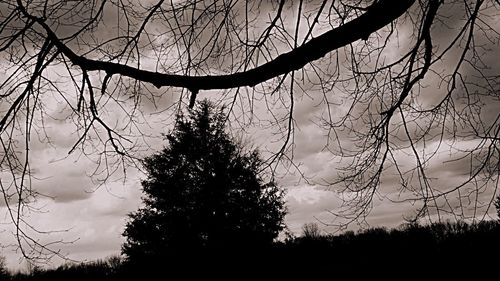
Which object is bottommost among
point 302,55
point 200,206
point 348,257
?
point 348,257

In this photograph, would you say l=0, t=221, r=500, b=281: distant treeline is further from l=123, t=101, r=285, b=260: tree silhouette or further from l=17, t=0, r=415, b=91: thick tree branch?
A: l=17, t=0, r=415, b=91: thick tree branch

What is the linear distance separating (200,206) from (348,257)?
5.99 meters

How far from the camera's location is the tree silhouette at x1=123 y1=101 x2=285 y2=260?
54.1 feet

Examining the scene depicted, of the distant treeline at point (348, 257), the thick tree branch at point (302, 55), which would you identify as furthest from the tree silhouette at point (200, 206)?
the thick tree branch at point (302, 55)

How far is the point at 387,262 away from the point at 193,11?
12726mm

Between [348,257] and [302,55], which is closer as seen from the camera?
[302,55]

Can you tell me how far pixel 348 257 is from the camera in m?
16.5

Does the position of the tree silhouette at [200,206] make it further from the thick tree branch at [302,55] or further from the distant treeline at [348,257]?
the thick tree branch at [302,55]

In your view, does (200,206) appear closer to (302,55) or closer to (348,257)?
(348,257)

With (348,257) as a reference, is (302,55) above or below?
above

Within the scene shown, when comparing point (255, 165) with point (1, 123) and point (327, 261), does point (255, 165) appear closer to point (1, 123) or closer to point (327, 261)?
point (1, 123)

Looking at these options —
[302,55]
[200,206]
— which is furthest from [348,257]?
[302,55]

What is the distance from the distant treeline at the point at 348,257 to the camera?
519 inches

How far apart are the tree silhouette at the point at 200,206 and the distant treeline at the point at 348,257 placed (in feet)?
1.55
